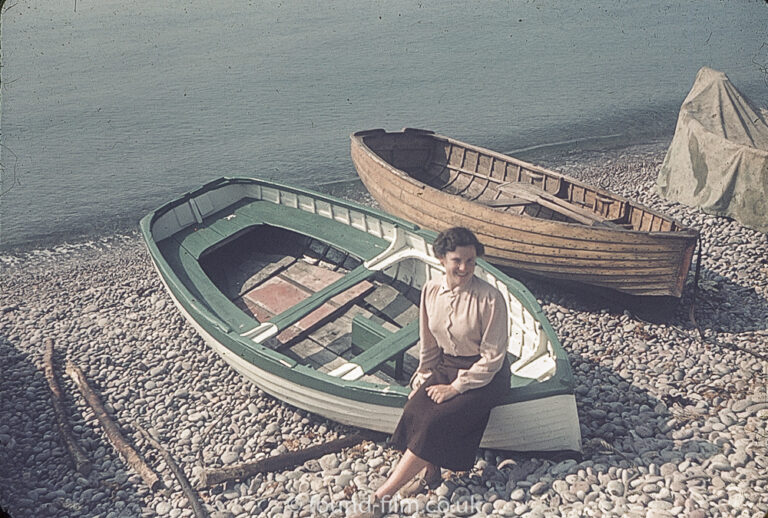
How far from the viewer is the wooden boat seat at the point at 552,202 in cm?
995

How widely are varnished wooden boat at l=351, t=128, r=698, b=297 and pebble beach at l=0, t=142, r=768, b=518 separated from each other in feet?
2.01

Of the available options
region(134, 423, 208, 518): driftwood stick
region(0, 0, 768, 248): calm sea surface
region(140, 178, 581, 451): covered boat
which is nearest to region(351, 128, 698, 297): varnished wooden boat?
region(140, 178, 581, 451): covered boat

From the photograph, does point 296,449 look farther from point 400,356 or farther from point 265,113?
point 265,113

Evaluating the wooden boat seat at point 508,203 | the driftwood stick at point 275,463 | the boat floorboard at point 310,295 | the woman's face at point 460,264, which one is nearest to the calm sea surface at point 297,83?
→ the boat floorboard at point 310,295

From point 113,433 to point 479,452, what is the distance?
14.3 feet

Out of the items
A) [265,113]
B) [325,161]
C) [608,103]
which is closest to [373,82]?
[265,113]

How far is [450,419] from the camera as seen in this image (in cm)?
581

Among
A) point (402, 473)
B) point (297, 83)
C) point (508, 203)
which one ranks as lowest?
point (402, 473)

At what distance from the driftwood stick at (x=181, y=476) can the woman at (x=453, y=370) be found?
1.75m

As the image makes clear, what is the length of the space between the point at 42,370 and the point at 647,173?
562 inches

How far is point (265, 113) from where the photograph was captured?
22984 millimetres

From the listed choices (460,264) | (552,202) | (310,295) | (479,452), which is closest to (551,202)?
(552,202)

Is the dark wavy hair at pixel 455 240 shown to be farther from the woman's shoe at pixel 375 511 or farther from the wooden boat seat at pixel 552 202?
the wooden boat seat at pixel 552 202

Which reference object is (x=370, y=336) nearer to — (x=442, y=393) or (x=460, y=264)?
(x=442, y=393)
